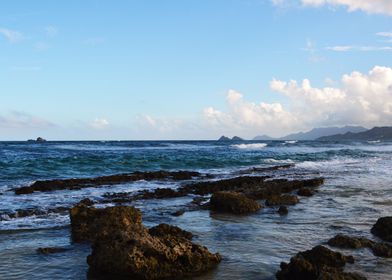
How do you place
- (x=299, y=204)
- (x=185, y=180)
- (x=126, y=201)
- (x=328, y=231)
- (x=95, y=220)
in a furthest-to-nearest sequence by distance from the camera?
(x=185, y=180) → (x=126, y=201) → (x=299, y=204) → (x=328, y=231) → (x=95, y=220)

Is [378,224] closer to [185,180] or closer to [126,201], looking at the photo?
[126,201]

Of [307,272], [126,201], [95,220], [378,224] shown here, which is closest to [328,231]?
[378,224]

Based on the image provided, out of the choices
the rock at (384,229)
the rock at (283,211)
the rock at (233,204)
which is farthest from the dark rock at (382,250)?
the rock at (233,204)

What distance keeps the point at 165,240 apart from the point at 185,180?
1869cm

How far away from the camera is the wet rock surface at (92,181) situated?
70.3 ft

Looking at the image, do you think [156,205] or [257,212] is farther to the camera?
[156,205]

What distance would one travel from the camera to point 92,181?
82.5ft

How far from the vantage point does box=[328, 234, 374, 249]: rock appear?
32.5 ft

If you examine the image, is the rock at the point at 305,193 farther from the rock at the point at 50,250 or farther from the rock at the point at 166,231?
the rock at the point at 50,250

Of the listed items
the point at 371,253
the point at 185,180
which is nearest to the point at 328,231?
the point at 371,253

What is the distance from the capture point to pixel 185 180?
27219mm

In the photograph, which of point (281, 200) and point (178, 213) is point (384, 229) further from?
point (178, 213)

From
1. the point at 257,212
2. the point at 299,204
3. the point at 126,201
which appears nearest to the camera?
the point at 257,212

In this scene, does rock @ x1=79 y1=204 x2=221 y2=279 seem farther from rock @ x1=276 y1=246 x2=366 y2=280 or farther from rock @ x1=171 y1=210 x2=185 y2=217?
rock @ x1=171 y1=210 x2=185 y2=217
